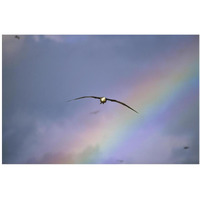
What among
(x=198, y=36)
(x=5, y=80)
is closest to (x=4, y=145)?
(x=5, y=80)

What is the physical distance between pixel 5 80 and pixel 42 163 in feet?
10.0

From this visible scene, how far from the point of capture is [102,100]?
43.7 ft

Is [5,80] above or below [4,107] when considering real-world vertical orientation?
above

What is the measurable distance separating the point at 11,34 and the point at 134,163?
602cm

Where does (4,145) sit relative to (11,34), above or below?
below

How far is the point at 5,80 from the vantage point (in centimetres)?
1439
